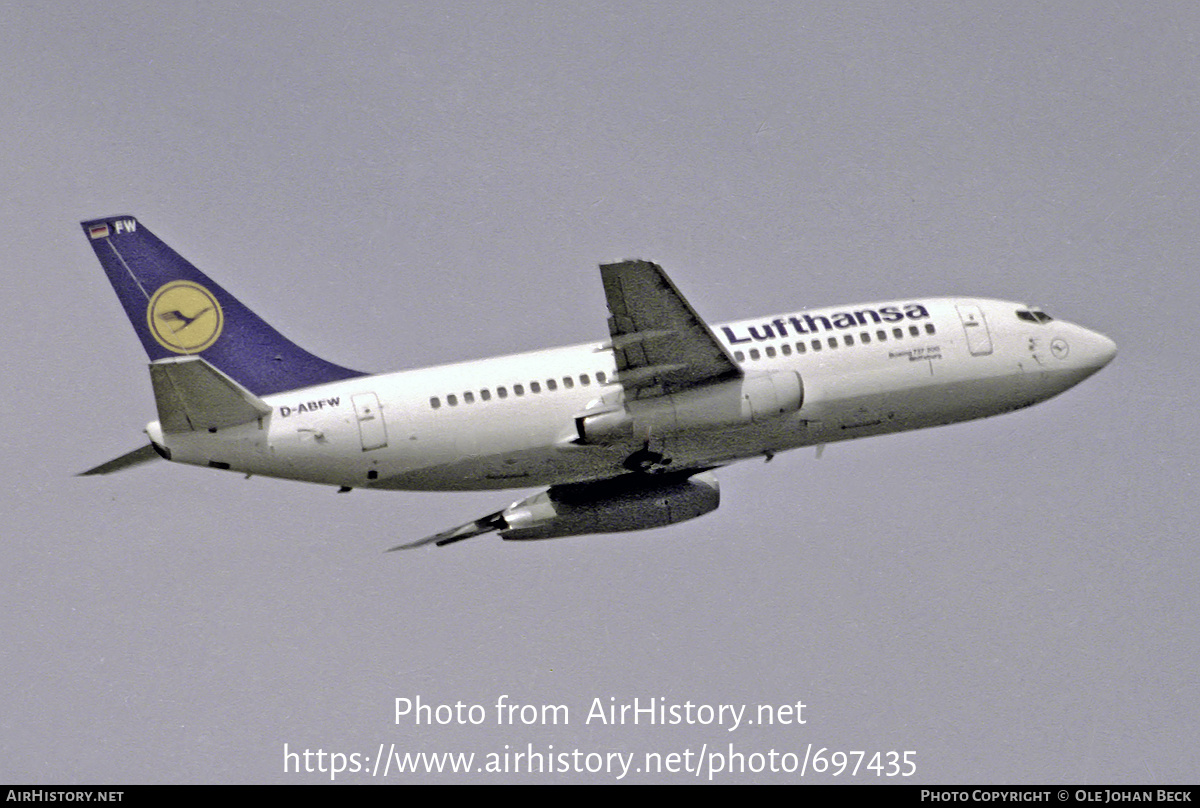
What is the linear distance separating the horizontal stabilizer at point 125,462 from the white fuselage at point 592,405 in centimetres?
207

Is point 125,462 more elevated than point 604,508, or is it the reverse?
point 125,462

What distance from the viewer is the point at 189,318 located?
50656 millimetres

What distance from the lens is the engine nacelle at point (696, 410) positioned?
5000 centimetres

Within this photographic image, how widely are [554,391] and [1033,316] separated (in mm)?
15341

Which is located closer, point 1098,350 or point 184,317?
point 184,317

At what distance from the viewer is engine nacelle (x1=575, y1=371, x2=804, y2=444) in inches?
1969

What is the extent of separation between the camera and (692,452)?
5200 cm

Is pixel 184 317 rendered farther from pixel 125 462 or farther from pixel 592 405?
pixel 592 405

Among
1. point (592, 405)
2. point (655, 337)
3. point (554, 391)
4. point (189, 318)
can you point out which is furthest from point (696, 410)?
point (189, 318)

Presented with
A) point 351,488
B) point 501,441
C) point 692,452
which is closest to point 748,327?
point 692,452

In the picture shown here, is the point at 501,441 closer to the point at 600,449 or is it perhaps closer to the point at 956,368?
the point at 600,449
